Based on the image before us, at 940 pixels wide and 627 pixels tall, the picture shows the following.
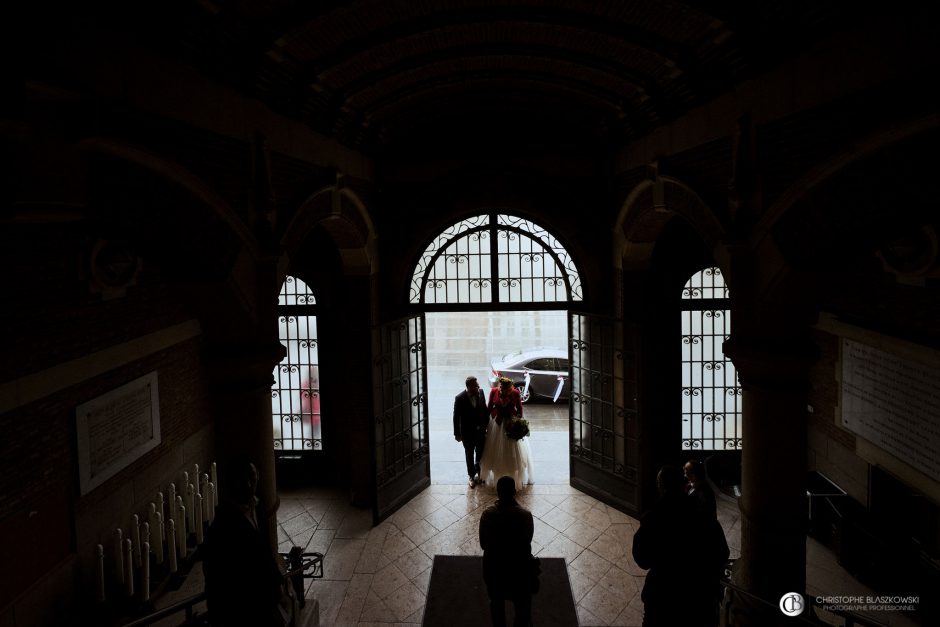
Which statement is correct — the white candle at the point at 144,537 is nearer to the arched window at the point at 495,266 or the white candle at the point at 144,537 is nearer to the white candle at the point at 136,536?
the white candle at the point at 136,536

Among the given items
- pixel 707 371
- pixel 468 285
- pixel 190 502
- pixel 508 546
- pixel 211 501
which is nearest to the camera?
pixel 508 546

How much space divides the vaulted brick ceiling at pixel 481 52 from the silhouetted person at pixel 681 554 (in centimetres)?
299

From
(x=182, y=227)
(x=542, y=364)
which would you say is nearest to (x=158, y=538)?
(x=182, y=227)

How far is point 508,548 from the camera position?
4.42 meters

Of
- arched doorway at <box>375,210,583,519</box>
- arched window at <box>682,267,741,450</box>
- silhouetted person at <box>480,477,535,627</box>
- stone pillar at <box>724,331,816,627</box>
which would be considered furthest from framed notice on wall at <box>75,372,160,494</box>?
arched window at <box>682,267,741,450</box>

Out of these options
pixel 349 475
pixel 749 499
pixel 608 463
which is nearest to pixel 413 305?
pixel 349 475

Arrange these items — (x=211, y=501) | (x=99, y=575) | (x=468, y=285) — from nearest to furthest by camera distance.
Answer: (x=99, y=575)
(x=211, y=501)
(x=468, y=285)

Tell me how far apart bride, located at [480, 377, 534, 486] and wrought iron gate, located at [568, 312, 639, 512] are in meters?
0.84

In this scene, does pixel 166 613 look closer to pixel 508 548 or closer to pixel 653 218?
pixel 508 548

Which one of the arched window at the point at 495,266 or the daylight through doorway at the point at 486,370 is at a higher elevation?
the arched window at the point at 495,266

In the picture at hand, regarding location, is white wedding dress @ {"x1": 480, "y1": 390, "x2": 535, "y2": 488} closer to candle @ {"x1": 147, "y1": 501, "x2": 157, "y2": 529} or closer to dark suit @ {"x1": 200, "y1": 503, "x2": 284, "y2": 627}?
candle @ {"x1": 147, "y1": 501, "x2": 157, "y2": 529}

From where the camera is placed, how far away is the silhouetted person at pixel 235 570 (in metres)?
3.46

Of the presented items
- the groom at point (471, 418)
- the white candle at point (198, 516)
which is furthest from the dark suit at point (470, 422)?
the white candle at point (198, 516)

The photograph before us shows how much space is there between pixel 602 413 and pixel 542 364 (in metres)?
5.21
